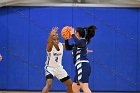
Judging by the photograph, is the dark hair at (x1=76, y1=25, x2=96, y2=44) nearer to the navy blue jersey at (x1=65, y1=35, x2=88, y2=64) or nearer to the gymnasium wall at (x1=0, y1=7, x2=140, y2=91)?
the navy blue jersey at (x1=65, y1=35, x2=88, y2=64)

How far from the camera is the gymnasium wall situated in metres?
10.6

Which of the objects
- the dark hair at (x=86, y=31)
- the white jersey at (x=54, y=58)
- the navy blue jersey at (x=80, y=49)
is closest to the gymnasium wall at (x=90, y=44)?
the white jersey at (x=54, y=58)

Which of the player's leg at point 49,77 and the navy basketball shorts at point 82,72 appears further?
the player's leg at point 49,77

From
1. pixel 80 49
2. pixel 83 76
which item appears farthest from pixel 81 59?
pixel 83 76

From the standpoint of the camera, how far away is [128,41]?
10578 millimetres

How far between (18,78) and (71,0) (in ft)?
9.25

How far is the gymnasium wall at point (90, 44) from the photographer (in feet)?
34.7

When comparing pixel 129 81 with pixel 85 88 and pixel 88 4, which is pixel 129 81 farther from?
pixel 85 88

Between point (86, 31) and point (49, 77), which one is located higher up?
point (86, 31)

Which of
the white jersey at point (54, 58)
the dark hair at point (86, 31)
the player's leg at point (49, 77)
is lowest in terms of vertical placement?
the player's leg at point (49, 77)

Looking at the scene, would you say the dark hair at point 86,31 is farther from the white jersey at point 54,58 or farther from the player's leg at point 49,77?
the player's leg at point 49,77

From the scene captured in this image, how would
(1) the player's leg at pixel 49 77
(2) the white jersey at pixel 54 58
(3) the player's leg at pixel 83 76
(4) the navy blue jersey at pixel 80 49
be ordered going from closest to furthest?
1. (3) the player's leg at pixel 83 76
2. (4) the navy blue jersey at pixel 80 49
3. (1) the player's leg at pixel 49 77
4. (2) the white jersey at pixel 54 58

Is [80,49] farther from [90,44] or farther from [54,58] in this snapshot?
[90,44]

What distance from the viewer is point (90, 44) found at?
10.6m
